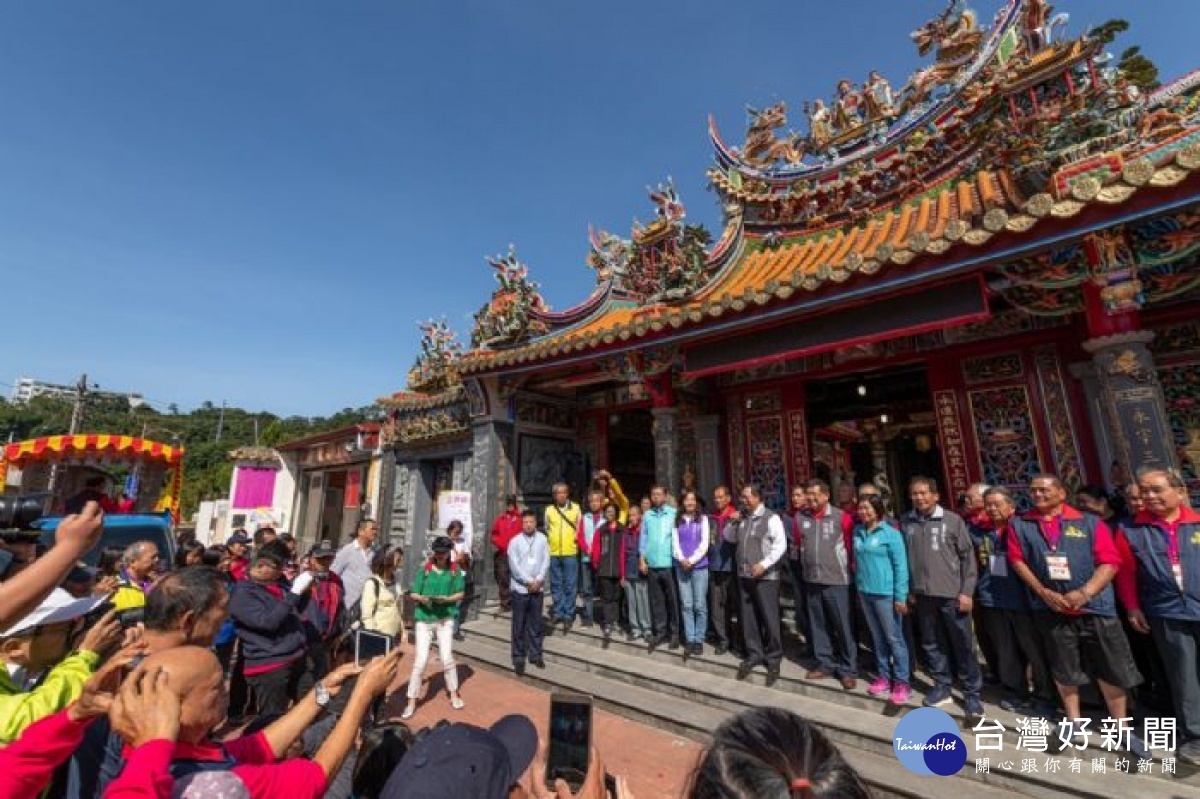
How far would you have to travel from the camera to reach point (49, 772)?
1382mm

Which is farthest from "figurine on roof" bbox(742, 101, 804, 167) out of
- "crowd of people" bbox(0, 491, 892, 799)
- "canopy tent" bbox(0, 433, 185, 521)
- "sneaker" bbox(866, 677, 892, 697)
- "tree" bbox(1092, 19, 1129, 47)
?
"canopy tent" bbox(0, 433, 185, 521)

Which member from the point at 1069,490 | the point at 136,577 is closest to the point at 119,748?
the point at 136,577

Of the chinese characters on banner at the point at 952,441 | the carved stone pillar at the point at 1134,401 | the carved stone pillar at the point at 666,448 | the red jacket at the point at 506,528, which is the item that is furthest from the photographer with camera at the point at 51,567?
the chinese characters on banner at the point at 952,441

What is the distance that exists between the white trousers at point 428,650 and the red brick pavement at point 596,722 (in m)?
0.24

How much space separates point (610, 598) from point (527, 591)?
1109 millimetres

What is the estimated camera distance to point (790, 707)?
4.40 m

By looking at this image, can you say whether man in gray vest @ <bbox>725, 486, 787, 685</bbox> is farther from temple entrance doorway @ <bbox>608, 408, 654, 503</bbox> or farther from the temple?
temple entrance doorway @ <bbox>608, 408, 654, 503</bbox>

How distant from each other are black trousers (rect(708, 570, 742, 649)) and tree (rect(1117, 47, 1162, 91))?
6.44 m

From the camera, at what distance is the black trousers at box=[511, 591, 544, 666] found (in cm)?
588

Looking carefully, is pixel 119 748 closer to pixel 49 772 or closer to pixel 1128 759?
pixel 49 772

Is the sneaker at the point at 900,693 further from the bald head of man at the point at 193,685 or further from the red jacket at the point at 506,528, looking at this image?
the red jacket at the point at 506,528

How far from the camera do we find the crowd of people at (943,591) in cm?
334

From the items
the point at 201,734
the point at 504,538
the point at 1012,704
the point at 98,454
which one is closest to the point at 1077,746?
the point at 1012,704

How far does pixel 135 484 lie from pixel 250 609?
9137 millimetres
